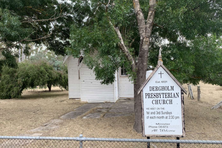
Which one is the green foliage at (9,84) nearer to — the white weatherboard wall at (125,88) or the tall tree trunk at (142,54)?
the white weatherboard wall at (125,88)

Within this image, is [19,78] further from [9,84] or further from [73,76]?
[73,76]

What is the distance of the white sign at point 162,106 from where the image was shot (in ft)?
12.1

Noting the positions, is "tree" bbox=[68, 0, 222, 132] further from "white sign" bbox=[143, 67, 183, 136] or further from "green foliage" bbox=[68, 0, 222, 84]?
"white sign" bbox=[143, 67, 183, 136]

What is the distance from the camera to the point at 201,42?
586 cm

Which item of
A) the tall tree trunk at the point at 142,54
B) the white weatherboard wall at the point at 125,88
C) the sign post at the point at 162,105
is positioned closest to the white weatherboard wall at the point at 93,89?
the white weatherboard wall at the point at 125,88

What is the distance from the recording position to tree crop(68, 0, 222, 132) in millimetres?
5656

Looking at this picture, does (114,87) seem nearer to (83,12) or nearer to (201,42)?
(83,12)

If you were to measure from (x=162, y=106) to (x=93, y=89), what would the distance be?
922 cm

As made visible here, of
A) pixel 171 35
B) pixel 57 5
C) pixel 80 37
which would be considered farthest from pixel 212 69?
pixel 57 5

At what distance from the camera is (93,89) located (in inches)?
499

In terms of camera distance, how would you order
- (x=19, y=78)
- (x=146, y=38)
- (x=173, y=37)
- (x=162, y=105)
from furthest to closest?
(x=19, y=78), (x=173, y=37), (x=146, y=38), (x=162, y=105)

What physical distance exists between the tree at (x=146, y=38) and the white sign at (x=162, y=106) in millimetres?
1861

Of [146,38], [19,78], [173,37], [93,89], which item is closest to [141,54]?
[146,38]

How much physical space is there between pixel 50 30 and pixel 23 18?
167 centimetres
